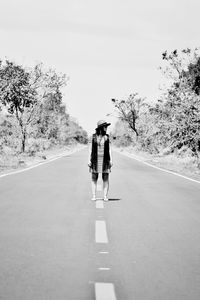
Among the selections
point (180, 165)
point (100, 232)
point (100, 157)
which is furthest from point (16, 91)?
point (100, 232)

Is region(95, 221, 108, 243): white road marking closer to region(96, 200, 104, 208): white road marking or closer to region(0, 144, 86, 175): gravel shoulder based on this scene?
region(96, 200, 104, 208): white road marking

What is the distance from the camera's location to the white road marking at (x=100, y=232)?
20.7ft

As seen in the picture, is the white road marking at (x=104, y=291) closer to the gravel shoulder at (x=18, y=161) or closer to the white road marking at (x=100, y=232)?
the white road marking at (x=100, y=232)

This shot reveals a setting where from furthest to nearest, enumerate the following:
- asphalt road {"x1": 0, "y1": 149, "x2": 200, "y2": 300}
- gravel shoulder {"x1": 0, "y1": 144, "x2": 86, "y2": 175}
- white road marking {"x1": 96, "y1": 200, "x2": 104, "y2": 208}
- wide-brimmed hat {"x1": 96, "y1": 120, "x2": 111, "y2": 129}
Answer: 1. gravel shoulder {"x1": 0, "y1": 144, "x2": 86, "y2": 175}
2. wide-brimmed hat {"x1": 96, "y1": 120, "x2": 111, "y2": 129}
3. white road marking {"x1": 96, "y1": 200, "x2": 104, "y2": 208}
4. asphalt road {"x1": 0, "y1": 149, "x2": 200, "y2": 300}

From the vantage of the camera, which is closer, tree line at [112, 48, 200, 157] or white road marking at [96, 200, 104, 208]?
white road marking at [96, 200, 104, 208]

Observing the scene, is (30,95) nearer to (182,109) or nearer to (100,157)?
(182,109)

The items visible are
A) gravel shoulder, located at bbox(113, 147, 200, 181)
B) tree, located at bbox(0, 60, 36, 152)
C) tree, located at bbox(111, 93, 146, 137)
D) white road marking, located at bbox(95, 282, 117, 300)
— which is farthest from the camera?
tree, located at bbox(111, 93, 146, 137)

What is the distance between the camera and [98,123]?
409 inches

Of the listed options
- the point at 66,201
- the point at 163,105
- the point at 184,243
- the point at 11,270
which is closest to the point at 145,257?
the point at 184,243

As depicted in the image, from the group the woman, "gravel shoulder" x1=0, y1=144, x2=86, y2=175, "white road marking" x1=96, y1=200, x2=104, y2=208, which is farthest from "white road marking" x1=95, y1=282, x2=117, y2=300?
"gravel shoulder" x1=0, y1=144, x2=86, y2=175

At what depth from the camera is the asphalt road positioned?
4234 mm

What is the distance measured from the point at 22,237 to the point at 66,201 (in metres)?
3.81

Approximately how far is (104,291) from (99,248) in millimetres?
1692

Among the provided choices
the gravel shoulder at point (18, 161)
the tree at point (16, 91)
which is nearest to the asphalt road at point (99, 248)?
the gravel shoulder at point (18, 161)
